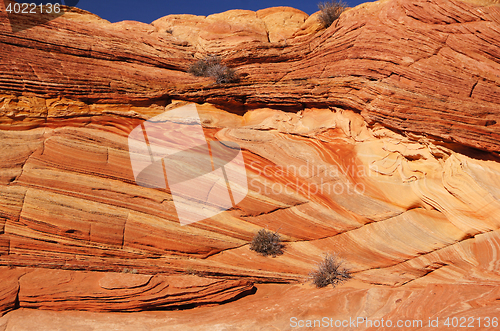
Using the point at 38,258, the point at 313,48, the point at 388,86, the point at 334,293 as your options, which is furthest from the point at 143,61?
the point at 334,293

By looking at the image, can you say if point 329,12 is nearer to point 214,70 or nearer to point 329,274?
point 214,70

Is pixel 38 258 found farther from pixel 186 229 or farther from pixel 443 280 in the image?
pixel 443 280

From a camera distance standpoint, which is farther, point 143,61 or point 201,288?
Answer: point 143,61

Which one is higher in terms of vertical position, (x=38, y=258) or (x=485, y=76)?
(x=485, y=76)

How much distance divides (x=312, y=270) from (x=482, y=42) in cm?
779

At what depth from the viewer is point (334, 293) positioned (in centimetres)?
734

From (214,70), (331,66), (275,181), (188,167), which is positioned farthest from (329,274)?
(214,70)

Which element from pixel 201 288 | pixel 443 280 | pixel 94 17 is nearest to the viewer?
pixel 201 288

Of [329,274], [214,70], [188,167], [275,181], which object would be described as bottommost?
[329,274]

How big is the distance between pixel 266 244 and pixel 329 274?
5.34 ft

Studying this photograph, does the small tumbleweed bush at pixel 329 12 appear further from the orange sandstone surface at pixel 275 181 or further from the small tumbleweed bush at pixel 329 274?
the small tumbleweed bush at pixel 329 274

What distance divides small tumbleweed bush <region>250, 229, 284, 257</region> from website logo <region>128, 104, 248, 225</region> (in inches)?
42.3

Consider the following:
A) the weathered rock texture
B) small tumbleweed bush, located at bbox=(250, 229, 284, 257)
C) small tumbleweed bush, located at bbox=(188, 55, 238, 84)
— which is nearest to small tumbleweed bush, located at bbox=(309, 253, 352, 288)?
small tumbleweed bush, located at bbox=(250, 229, 284, 257)

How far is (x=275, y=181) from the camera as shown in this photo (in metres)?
9.31
